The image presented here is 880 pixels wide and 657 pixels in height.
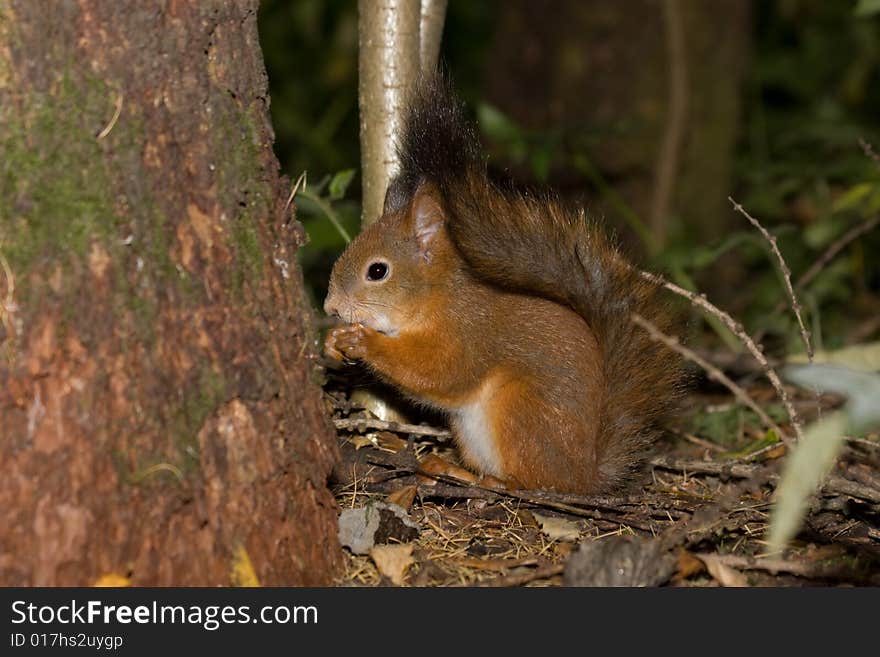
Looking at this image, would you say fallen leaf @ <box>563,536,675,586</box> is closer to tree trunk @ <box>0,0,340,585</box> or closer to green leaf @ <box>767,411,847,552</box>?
tree trunk @ <box>0,0,340,585</box>

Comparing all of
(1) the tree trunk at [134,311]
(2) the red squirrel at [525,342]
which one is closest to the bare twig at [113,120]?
(1) the tree trunk at [134,311]

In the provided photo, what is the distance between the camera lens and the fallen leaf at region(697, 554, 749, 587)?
7.13ft

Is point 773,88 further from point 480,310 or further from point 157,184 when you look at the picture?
point 157,184

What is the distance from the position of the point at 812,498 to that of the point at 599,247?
0.82 meters

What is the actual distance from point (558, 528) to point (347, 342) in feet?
2.60

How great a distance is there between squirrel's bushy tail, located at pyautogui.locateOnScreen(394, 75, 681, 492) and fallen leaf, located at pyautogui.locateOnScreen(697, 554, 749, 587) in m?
0.63

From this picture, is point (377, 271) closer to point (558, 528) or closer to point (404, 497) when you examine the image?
point (404, 497)

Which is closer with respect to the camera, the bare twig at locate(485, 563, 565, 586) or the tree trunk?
the tree trunk

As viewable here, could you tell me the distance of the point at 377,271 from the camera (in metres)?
3.04

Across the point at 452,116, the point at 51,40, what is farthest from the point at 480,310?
the point at 51,40

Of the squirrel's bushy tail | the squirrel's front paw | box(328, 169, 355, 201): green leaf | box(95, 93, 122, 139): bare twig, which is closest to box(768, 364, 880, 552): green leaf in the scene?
box(95, 93, 122, 139): bare twig

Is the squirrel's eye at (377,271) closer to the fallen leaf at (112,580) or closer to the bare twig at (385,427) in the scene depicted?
the bare twig at (385,427)

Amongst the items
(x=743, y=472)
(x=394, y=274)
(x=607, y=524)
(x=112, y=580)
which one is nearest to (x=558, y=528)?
(x=607, y=524)

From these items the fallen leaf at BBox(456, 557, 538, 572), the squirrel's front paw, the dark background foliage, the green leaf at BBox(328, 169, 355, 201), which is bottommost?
the fallen leaf at BBox(456, 557, 538, 572)
